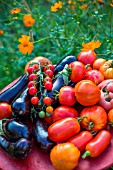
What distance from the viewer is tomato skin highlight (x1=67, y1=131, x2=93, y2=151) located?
60.2 inches

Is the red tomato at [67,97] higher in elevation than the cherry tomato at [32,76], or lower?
lower

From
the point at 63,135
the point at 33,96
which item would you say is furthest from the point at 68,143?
the point at 33,96

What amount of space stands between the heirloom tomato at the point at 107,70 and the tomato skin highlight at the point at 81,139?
0.34 m

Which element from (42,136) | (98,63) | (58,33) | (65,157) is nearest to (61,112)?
(42,136)

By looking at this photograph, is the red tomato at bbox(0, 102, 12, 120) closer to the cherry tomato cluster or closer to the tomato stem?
the cherry tomato cluster

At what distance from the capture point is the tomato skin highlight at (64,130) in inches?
60.7

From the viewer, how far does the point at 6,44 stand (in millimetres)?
3002

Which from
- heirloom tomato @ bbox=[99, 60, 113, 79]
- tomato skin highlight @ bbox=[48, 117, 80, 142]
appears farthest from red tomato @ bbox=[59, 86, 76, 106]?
heirloom tomato @ bbox=[99, 60, 113, 79]

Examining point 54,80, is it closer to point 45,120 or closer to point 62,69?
point 62,69

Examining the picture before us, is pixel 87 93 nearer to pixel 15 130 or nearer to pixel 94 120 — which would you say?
pixel 94 120

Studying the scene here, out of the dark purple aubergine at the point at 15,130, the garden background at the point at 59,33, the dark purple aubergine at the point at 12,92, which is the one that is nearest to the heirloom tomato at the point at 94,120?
the dark purple aubergine at the point at 15,130

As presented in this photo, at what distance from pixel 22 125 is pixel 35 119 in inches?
3.3

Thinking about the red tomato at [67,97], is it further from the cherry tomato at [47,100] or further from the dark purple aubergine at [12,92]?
the dark purple aubergine at [12,92]

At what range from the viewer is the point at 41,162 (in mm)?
1540
